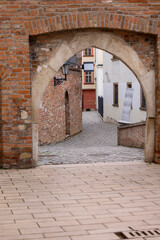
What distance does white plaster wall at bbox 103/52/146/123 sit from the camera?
19.7 meters

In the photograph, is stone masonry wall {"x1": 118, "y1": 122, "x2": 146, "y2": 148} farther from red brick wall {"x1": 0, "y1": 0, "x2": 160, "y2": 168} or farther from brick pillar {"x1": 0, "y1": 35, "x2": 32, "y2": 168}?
brick pillar {"x1": 0, "y1": 35, "x2": 32, "y2": 168}

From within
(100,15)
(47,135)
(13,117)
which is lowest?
(47,135)

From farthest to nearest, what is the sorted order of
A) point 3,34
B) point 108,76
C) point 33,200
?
point 108,76 < point 3,34 < point 33,200

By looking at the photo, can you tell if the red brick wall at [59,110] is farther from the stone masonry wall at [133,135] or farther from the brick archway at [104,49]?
the brick archway at [104,49]

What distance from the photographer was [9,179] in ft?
23.2

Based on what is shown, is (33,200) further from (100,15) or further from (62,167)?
(100,15)

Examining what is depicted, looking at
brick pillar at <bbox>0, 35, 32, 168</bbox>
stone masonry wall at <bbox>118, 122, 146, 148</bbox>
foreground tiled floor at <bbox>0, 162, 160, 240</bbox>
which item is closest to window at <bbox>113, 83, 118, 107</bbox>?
stone masonry wall at <bbox>118, 122, 146, 148</bbox>

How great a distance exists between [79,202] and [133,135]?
8162 mm

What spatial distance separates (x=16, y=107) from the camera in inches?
312

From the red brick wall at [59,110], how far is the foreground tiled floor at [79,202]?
6.87m

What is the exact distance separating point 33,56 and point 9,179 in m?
2.38

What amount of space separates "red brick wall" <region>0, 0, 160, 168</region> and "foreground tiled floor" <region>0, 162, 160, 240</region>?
573 millimetres

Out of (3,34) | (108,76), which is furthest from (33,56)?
(108,76)

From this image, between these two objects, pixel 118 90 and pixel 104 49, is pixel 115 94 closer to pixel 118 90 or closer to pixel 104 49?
pixel 118 90
